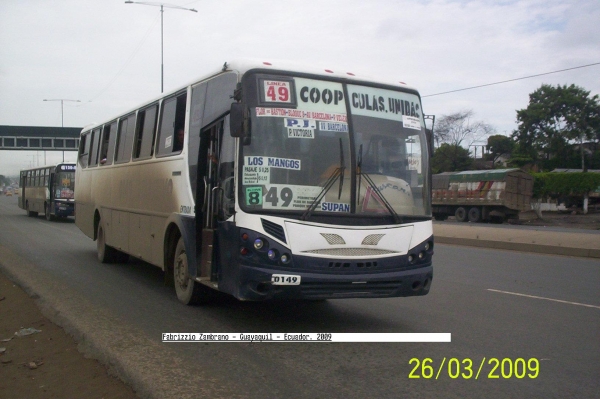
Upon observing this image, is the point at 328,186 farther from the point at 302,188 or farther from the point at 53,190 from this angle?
the point at 53,190

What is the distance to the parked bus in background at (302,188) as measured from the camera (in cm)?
634

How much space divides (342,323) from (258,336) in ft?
3.95

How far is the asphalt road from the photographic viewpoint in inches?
198

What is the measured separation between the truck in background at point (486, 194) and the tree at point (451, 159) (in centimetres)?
1600

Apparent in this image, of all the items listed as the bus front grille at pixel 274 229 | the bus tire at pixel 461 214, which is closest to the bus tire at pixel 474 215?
the bus tire at pixel 461 214

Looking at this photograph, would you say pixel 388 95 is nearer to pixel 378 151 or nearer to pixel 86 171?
pixel 378 151

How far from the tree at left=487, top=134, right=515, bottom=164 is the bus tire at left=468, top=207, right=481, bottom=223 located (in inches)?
1051

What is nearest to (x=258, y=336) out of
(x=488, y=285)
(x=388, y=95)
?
(x=388, y=95)

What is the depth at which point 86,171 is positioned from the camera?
14.4m

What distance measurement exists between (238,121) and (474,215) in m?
34.5

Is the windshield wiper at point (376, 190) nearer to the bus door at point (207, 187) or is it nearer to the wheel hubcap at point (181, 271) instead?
the bus door at point (207, 187)
